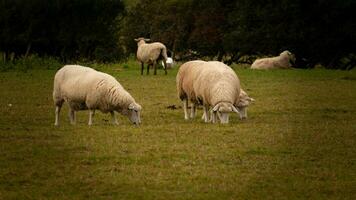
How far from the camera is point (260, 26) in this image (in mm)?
49188

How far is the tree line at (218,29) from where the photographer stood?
47125mm

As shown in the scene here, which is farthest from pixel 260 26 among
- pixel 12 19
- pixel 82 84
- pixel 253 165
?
pixel 253 165

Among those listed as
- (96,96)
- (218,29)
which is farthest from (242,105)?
(218,29)

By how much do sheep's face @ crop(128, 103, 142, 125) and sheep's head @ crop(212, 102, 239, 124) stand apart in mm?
1499

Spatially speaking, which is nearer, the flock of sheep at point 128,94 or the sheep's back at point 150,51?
the flock of sheep at point 128,94

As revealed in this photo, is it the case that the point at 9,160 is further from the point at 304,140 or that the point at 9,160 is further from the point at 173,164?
the point at 304,140

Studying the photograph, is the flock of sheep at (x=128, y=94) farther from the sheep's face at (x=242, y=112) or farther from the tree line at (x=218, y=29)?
the tree line at (x=218, y=29)

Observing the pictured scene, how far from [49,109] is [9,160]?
30.5 ft

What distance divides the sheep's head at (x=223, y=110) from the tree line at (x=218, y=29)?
29.0 meters

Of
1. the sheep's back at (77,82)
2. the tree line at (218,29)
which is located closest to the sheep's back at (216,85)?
the sheep's back at (77,82)

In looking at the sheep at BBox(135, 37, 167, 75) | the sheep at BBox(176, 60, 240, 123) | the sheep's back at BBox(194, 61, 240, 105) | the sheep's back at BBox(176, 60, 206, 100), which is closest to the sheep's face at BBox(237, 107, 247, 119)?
the sheep at BBox(176, 60, 240, 123)

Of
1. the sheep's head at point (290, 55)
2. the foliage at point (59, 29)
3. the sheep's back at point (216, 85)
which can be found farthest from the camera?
the foliage at point (59, 29)

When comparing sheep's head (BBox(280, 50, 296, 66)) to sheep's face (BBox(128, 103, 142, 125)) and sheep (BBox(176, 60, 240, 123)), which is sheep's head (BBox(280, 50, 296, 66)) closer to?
sheep (BBox(176, 60, 240, 123))

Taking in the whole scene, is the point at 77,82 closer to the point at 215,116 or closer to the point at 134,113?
the point at 134,113
